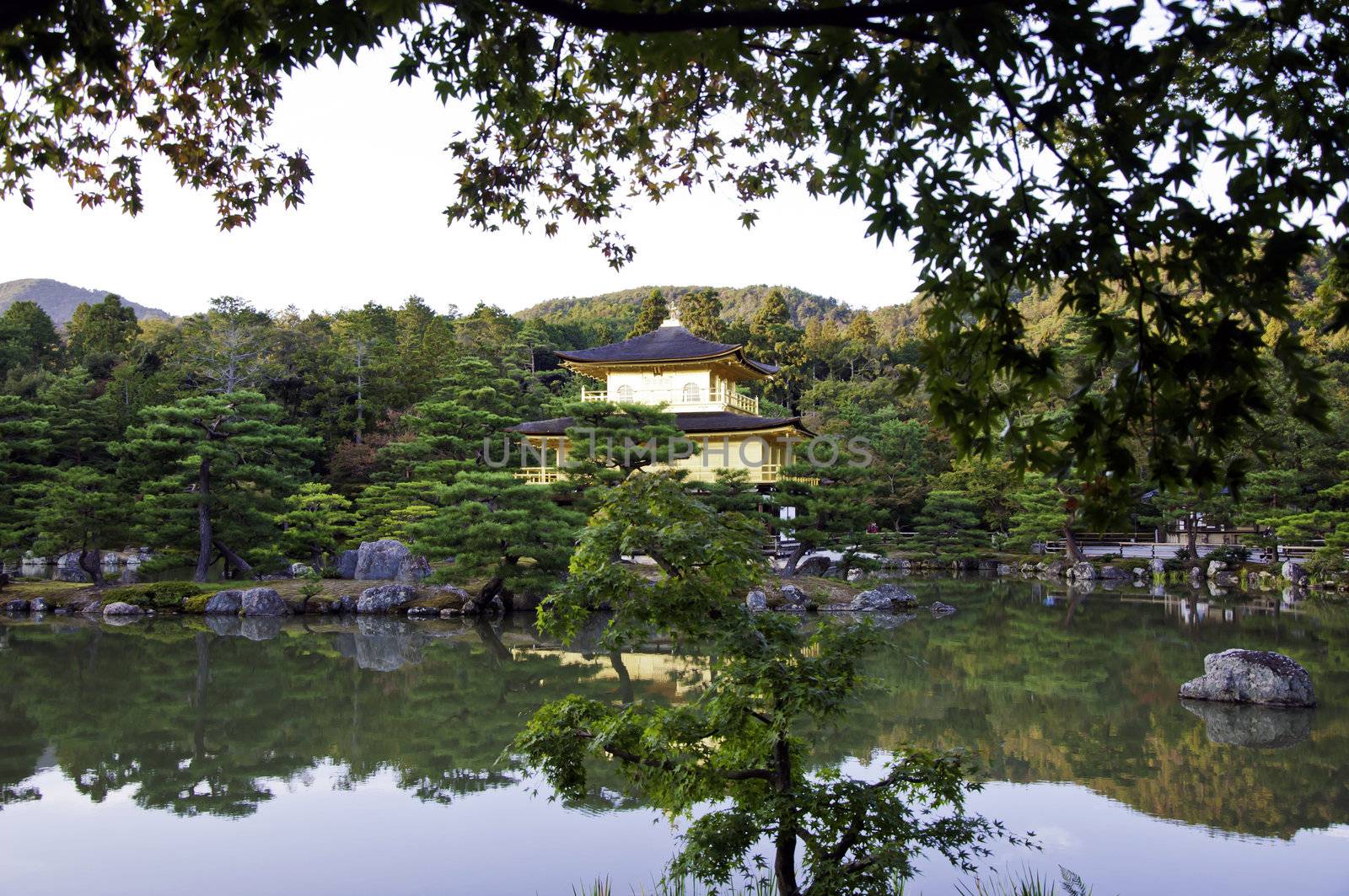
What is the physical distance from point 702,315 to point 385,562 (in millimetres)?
22288

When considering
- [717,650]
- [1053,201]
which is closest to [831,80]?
[1053,201]

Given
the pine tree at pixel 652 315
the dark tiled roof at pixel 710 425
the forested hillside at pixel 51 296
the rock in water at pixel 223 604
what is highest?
the forested hillside at pixel 51 296

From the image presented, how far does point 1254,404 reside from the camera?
5.74 feet

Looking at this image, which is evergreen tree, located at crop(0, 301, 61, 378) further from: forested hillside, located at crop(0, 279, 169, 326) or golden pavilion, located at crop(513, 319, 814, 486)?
forested hillside, located at crop(0, 279, 169, 326)

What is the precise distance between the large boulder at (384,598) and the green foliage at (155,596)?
2055 millimetres

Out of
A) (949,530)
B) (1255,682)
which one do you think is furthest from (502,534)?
(949,530)

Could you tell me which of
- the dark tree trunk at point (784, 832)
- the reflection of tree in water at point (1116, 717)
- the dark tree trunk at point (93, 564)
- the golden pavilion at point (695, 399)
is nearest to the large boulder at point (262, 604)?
the dark tree trunk at point (93, 564)

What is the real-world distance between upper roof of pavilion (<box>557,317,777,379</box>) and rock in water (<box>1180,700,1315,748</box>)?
560 inches

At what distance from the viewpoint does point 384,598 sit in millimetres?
13555

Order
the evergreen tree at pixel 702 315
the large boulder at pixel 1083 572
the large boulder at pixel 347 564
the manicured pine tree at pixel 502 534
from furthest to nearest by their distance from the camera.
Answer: the evergreen tree at pixel 702 315 → the large boulder at pixel 1083 572 → the large boulder at pixel 347 564 → the manicured pine tree at pixel 502 534

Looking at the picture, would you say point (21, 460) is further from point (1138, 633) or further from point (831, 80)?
point (831, 80)

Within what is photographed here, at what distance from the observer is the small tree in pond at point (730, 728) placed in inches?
108

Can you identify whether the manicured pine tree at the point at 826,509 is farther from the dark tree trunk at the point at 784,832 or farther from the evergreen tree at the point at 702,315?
the evergreen tree at the point at 702,315

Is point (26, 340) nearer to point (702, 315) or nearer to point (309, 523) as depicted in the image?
point (309, 523)
